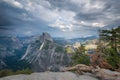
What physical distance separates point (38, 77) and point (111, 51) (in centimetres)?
3840

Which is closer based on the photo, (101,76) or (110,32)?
(101,76)

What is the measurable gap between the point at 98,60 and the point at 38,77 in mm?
13823

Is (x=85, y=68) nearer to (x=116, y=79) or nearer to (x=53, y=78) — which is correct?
(x=116, y=79)

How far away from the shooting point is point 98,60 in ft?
78.9

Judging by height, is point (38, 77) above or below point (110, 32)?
below

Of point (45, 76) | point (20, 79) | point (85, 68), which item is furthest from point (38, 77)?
point (85, 68)

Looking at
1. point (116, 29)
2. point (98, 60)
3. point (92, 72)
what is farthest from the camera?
point (116, 29)

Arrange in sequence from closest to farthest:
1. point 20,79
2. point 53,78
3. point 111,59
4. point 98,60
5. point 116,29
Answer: point 20,79, point 53,78, point 98,60, point 111,59, point 116,29

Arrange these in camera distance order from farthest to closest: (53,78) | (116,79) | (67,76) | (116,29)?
(116,29) → (116,79) → (67,76) → (53,78)

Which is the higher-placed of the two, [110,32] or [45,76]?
[110,32]

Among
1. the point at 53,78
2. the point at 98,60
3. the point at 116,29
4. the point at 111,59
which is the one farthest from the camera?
the point at 116,29

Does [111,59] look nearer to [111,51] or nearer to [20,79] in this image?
[111,51]

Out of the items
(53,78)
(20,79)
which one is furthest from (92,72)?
(20,79)

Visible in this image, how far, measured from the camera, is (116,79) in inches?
615
